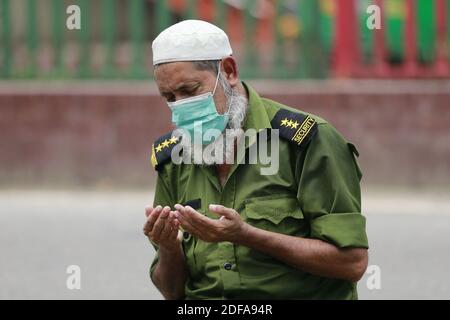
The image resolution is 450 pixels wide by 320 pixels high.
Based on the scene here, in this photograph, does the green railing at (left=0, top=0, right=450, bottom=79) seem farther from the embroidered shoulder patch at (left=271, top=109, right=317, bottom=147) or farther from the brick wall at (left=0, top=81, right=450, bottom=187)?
the embroidered shoulder patch at (left=271, top=109, right=317, bottom=147)

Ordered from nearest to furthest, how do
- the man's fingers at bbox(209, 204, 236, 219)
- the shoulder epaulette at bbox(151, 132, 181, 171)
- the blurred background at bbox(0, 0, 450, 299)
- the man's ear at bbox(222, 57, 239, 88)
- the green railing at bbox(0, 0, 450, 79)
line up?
the man's fingers at bbox(209, 204, 236, 219) < the man's ear at bbox(222, 57, 239, 88) < the shoulder epaulette at bbox(151, 132, 181, 171) < the blurred background at bbox(0, 0, 450, 299) < the green railing at bbox(0, 0, 450, 79)

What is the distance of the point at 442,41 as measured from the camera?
946 centimetres

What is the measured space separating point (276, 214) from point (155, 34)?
6.61 m

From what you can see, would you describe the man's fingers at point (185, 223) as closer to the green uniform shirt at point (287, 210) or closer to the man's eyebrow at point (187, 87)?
the green uniform shirt at point (287, 210)

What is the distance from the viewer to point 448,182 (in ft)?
30.2

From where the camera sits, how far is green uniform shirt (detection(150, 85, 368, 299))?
3367mm

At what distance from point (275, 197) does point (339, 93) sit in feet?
19.5

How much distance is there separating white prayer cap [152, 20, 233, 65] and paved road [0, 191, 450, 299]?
9.83ft

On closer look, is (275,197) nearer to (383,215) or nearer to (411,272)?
(411,272)

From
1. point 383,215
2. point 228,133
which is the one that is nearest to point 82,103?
point 383,215

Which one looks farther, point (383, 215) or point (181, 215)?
point (383, 215)

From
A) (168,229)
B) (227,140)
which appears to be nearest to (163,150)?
(227,140)

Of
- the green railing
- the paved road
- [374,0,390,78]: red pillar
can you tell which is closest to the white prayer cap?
the paved road

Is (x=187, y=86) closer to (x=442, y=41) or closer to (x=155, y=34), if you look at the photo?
(x=442, y=41)
